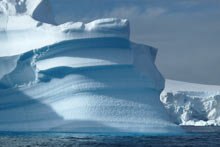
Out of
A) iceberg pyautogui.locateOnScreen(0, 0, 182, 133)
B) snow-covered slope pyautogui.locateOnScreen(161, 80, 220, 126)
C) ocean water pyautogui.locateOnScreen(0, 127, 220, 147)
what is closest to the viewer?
ocean water pyautogui.locateOnScreen(0, 127, 220, 147)

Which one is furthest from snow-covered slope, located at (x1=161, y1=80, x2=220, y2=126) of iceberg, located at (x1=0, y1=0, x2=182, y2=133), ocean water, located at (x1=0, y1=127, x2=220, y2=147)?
ocean water, located at (x1=0, y1=127, x2=220, y2=147)

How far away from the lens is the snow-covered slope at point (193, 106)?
29.2 m

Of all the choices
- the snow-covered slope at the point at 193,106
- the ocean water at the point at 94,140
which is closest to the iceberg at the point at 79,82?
the ocean water at the point at 94,140

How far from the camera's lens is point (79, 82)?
56.4 feet

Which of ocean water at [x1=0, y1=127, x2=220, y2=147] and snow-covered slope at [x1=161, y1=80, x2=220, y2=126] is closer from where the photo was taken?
ocean water at [x1=0, y1=127, x2=220, y2=147]

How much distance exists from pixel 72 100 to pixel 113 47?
8.61 ft

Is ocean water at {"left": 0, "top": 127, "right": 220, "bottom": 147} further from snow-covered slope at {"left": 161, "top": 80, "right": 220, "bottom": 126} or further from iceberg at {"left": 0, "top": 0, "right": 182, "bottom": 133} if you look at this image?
snow-covered slope at {"left": 161, "top": 80, "right": 220, "bottom": 126}

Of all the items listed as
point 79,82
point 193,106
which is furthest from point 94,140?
point 193,106

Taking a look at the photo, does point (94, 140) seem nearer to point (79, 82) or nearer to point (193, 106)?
point (79, 82)

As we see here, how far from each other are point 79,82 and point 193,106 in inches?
547

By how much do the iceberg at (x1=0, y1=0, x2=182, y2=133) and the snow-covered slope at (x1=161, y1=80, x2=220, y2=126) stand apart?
36.3ft

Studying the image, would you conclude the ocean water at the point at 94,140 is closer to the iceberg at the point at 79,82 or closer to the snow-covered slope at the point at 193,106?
the iceberg at the point at 79,82

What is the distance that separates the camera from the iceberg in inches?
658

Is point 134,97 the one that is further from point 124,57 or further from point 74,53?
point 74,53
